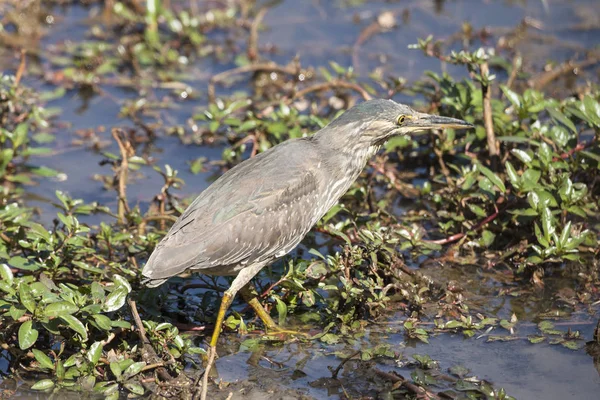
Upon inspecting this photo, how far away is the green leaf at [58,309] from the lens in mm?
4523

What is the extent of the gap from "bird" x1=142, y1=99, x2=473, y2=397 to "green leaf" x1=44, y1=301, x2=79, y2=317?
50 centimetres

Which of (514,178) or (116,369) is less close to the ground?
(514,178)

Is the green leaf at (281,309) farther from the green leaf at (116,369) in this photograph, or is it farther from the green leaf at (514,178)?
the green leaf at (514,178)

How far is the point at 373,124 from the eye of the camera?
5605 millimetres

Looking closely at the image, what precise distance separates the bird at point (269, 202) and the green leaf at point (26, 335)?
0.69 metres

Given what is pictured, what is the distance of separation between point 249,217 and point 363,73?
421 cm

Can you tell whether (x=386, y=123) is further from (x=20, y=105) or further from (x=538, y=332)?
(x=20, y=105)

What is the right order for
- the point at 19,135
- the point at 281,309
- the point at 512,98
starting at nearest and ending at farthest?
the point at 281,309 → the point at 512,98 → the point at 19,135

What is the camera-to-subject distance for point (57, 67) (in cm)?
929

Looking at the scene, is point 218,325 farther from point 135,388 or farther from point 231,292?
point 135,388

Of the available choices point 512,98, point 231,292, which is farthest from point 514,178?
point 231,292

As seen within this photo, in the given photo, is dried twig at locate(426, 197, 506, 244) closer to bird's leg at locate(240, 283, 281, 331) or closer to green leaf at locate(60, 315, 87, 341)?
bird's leg at locate(240, 283, 281, 331)

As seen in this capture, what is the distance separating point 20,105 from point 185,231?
3302 mm

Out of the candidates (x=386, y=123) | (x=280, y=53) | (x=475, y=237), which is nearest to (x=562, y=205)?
(x=475, y=237)
